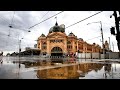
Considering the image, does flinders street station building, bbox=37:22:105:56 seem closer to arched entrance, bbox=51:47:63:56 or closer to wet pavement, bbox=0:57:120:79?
arched entrance, bbox=51:47:63:56

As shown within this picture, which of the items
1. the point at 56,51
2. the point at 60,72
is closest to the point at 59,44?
the point at 56,51

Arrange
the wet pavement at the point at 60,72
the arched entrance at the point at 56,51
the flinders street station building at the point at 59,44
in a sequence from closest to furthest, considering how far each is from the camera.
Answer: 1. the wet pavement at the point at 60,72
2. the arched entrance at the point at 56,51
3. the flinders street station building at the point at 59,44

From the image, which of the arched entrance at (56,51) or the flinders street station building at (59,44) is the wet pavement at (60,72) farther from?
the flinders street station building at (59,44)

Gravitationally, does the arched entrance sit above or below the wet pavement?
above

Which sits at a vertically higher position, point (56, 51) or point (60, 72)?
point (56, 51)

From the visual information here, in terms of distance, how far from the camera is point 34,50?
338 feet

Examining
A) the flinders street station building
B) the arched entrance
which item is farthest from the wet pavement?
the flinders street station building

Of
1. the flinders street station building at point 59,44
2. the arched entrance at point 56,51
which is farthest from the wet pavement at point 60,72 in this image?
the flinders street station building at point 59,44

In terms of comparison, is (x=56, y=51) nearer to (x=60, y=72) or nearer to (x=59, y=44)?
(x=59, y=44)
